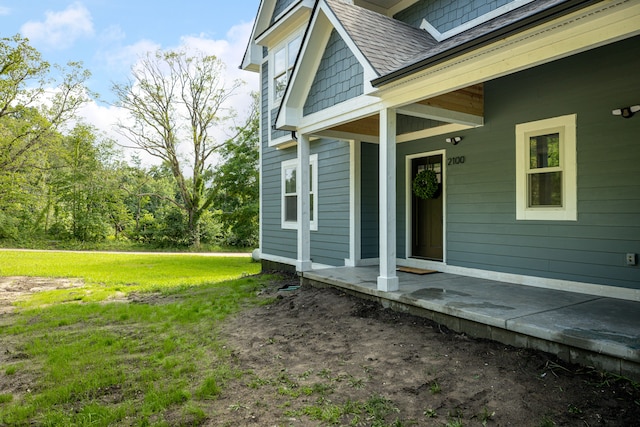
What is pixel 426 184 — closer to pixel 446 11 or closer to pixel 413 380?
pixel 446 11

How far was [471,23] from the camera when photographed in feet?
20.3

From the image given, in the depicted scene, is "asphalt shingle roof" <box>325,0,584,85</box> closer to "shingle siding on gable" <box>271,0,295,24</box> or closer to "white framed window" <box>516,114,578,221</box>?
"white framed window" <box>516,114,578,221</box>

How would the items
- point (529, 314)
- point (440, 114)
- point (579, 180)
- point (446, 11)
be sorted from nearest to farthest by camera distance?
point (529, 314), point (579, 180), point (440, 114), point (446, 11)

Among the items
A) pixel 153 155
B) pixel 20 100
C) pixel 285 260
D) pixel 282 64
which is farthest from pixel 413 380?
pixel 153 155

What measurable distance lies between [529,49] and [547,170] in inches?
84.3

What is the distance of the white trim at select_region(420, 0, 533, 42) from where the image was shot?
18.4 ft

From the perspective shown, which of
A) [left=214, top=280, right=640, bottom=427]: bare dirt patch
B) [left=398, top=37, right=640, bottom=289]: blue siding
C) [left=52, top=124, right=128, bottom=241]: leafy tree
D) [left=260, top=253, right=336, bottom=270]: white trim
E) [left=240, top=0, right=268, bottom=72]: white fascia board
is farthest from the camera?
[left=52, top=124, right=128, bottom=241]: leafy tree

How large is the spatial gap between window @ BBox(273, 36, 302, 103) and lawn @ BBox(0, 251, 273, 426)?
4.41 meters

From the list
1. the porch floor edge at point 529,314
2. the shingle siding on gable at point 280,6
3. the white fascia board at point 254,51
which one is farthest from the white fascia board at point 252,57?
the porch floor edge at point 529,314

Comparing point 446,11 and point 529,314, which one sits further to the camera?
point 446,11

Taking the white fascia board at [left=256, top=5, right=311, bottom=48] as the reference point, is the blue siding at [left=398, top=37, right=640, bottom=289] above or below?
below

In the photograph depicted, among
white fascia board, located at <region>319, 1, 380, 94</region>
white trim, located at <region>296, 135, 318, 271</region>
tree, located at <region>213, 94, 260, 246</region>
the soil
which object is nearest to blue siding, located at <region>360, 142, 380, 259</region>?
white trim, located at <region>296, 135, 318, 271</region>

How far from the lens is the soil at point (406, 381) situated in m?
2.68

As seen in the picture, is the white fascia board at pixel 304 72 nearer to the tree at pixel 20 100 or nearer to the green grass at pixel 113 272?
the green grass at pixel 113 272
